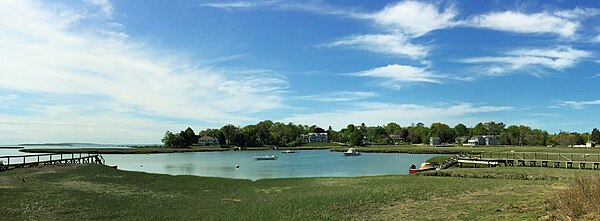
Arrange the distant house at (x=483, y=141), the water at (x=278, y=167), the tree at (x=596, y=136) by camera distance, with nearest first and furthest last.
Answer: the water at (x=278, y=167)
the tree at (x=596, y=136)
the distant house at (x=483, y=141)

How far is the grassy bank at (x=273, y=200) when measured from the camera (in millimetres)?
17812

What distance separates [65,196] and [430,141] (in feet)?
622

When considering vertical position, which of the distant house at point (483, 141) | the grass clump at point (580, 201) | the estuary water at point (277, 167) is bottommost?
the estuary water at point (277, 167)

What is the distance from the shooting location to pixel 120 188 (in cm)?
2855

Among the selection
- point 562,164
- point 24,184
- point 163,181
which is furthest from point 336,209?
point 562,164

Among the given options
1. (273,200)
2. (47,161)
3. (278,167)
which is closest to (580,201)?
(273,200)

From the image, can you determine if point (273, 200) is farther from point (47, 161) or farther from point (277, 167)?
point (277, 167)

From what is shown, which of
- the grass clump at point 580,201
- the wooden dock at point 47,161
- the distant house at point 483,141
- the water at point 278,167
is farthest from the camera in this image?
the distant house at point 483,141

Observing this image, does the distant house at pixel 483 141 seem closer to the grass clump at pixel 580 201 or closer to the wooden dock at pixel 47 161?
the wooden dock at pixel 47 161

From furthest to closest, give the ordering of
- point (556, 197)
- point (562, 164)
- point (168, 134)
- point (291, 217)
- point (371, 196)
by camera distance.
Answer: point (168, 134), point (562, 164), point (371, 196), point (291, 217), point (556, 197)

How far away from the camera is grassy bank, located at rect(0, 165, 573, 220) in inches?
701

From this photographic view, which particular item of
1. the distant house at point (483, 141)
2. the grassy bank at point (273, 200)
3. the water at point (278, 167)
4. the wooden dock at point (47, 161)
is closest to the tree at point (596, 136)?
the distant house at point (483, 141)

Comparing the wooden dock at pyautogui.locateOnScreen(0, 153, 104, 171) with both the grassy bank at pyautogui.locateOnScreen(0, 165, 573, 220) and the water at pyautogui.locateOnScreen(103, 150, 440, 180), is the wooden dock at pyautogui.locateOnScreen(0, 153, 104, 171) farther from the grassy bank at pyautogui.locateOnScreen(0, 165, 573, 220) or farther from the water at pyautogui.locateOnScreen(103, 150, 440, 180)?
the grassy bank at pyautogui.locateOnScreen(0, 165, 573, 220)

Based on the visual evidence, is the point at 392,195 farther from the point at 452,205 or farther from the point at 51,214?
the point at 51,214
